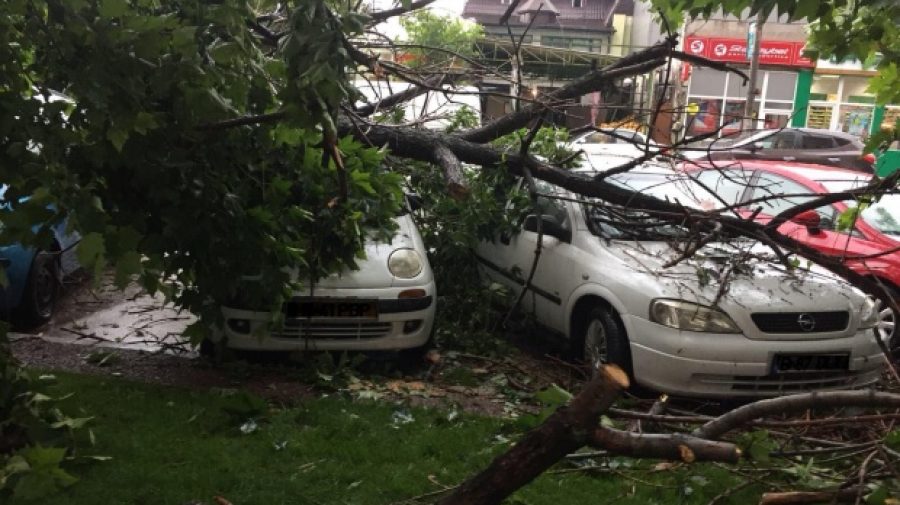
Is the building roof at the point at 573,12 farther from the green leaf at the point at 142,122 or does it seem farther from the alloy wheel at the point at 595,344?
the green leaf at the point at 142,122

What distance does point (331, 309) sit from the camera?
209 inches

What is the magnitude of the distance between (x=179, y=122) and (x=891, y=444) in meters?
3.26

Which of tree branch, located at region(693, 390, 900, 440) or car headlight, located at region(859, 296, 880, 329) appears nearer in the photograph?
tree branch, located at region(693, 390, 900, 440)

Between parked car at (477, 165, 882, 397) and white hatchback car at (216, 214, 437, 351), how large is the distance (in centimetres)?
113

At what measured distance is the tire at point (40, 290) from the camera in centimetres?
615

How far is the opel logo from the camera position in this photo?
16.5 ft

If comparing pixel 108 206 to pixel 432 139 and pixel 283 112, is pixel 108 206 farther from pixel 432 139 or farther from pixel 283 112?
pixel 432 139

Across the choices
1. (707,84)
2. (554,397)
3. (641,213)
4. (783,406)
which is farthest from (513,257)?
(707,84)

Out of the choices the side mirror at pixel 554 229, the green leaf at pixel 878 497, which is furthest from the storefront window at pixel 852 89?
the green leaf at pixel 878 497

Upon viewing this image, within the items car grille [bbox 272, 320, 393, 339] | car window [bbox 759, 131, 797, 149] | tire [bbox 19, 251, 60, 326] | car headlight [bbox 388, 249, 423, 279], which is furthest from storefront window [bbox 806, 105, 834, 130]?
tire [bbox 19, 251, 60, 326]

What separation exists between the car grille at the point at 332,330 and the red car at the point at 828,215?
9.38 feet

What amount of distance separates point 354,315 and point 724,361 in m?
2.40

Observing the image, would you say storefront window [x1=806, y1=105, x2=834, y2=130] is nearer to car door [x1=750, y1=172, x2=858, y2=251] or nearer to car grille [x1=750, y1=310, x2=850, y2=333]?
car door [x1=750, y1=172, x2=858, y2=251]

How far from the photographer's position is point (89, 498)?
3504 millimetres
